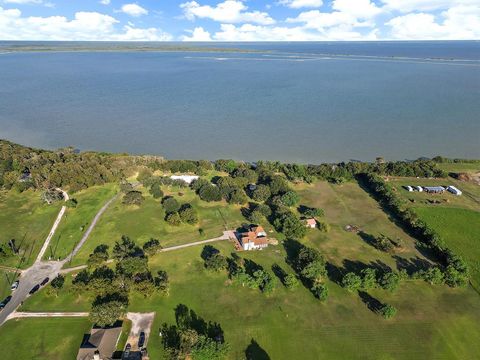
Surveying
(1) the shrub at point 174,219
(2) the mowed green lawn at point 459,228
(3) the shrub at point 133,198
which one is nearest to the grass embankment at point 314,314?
(2) the mowed green lawn at point 459,228

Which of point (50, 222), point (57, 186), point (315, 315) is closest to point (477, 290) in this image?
point (315, 315)

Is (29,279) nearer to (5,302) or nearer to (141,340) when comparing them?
(5,302)

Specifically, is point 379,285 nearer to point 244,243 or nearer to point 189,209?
point 244,243

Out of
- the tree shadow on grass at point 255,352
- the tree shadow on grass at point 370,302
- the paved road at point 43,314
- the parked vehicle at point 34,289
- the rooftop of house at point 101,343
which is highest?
the rooftop of house at point 101,343

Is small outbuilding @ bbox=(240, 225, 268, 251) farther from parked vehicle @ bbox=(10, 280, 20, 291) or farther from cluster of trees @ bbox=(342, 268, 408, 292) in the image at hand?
parked vehicle @ bbox=(10, 280, 20, 291)

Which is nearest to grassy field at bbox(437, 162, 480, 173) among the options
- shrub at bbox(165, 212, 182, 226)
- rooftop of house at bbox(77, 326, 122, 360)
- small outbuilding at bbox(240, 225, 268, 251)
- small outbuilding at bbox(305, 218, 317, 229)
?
small outbuilding at bbox(305, 218, 317, 229)

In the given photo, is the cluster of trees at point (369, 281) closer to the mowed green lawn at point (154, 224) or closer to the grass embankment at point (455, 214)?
the grass embankment at point (455, 214)
